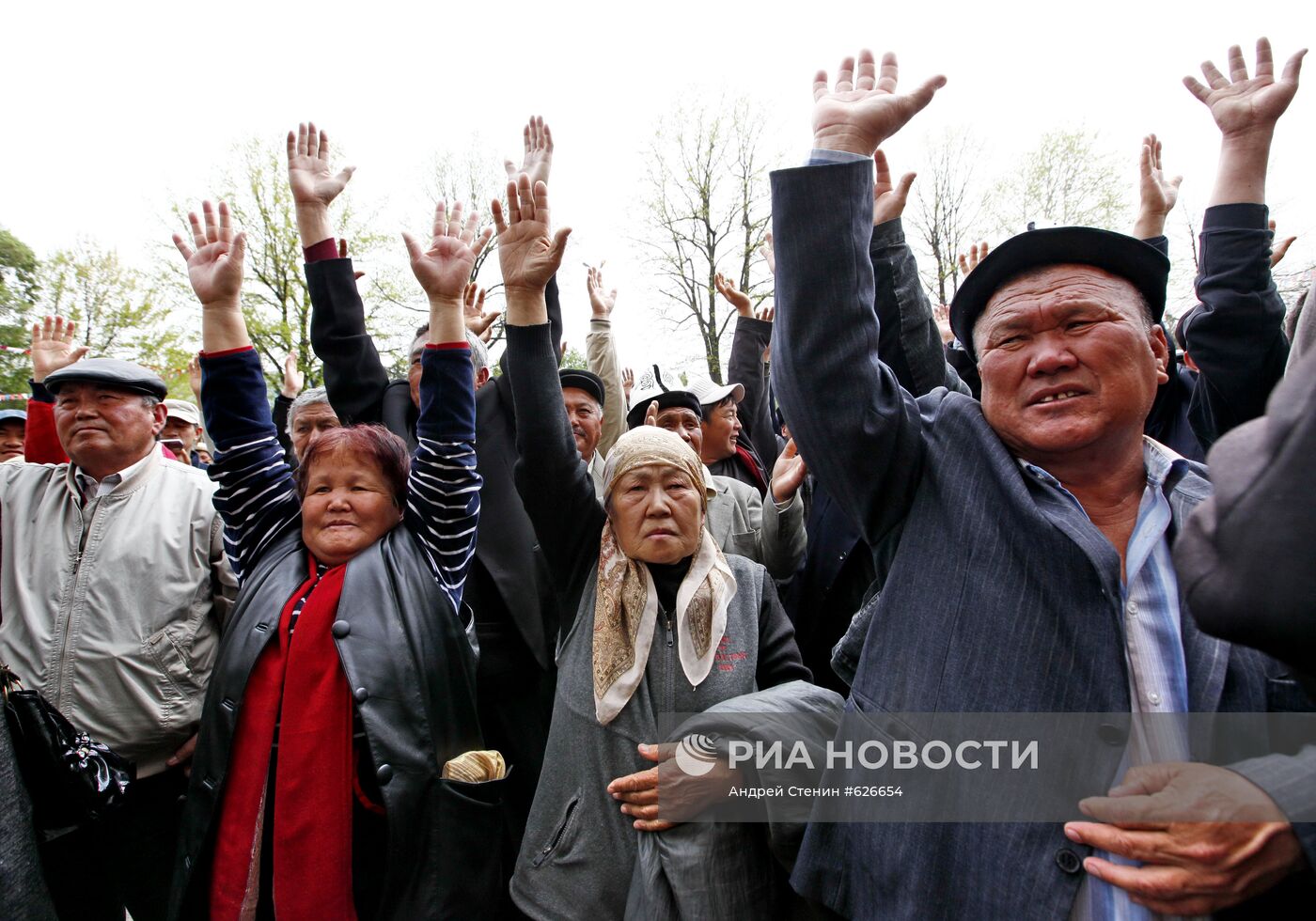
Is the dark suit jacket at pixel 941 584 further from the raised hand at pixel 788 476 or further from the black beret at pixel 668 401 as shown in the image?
the black beret at pixel 668 401

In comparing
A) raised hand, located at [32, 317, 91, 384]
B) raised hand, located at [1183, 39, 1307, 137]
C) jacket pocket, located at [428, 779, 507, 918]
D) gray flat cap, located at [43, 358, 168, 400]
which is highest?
raised hand, located at [1183, 39, 1307, 137]

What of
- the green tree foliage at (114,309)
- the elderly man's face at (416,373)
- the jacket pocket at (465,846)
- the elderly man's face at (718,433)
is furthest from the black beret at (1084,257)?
the green tree foliage at (114,309)

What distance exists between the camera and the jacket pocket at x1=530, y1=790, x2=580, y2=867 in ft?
5.89

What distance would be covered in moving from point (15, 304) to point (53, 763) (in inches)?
1141

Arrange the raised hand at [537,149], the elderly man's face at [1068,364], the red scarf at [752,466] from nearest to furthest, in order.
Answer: the elderly man's face at [1068,364], the raised hand at [537,149], the red scarf at [752,466]

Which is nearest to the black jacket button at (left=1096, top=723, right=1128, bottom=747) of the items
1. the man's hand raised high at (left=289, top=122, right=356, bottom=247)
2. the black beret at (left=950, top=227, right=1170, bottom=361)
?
the black beret at (left=950, top=227, right=1170, bottom=361)

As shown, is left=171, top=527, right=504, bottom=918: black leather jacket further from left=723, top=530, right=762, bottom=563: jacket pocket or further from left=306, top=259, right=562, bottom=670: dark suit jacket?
left=723, top=530, right=762, bottom=563: jacket pocket

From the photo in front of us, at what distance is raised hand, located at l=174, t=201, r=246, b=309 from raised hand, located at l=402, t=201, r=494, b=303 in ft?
1.77

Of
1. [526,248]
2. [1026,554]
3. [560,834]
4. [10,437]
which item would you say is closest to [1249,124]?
[1026,554]

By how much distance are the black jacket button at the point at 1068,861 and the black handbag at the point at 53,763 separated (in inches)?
91.6

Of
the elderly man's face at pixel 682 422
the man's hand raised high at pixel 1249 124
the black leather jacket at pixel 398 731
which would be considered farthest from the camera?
the elderly man's face at pixel 682 422

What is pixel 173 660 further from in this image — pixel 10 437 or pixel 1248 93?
pixel 1248 93

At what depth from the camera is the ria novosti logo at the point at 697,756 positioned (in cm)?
158

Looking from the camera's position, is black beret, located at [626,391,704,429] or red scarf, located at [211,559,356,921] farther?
black beret, located at [626,391,704,429]
